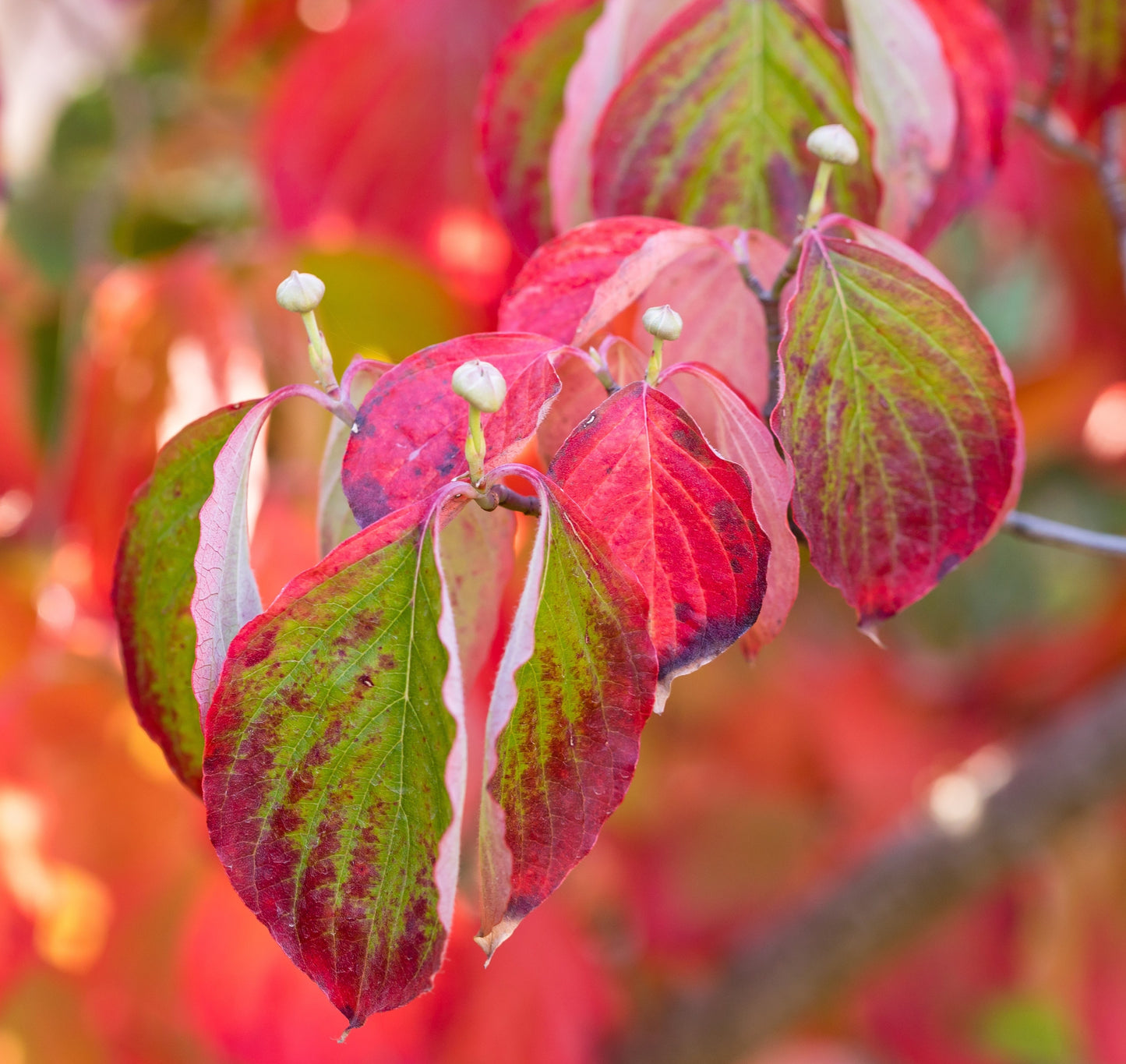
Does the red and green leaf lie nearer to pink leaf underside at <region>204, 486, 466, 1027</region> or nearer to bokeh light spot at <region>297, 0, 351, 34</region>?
pink leaf underside at <region>204, 486, 466, 1027</region>

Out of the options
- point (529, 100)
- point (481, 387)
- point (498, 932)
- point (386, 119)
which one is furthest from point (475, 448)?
point (386, 119)

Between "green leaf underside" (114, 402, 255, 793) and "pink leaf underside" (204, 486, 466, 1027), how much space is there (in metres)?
0.09

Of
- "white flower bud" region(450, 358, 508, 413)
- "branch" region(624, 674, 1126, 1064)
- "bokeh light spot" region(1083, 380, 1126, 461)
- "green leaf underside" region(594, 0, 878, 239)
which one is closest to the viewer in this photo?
"white flower bud" region(450, 358, 508, 413)

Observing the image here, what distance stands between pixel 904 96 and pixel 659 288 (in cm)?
14

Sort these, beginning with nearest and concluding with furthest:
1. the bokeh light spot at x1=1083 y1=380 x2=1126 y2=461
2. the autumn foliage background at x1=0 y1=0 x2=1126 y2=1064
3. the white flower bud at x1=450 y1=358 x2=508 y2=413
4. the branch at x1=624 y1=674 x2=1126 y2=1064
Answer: the white flower bud at x1=450 y1=358 x2=508 y2=413 → the autumn foliage background at x1=0 y1=0 x2=1126 y2=1064 → the branch at x1=624 y1=674 x2=1126 y2=1064 → the bokeh light spot at x1=1083 y1=380 x2=1126 y2=461

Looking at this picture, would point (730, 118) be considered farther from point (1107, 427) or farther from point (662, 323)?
point (1107, 427)

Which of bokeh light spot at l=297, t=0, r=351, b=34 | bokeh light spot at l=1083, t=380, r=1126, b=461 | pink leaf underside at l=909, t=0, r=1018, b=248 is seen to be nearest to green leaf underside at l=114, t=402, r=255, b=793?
pink leaf underside at l=909, t=0, r=1018, b=248

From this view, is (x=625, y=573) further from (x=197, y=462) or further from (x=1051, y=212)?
(x=1051, y=212)

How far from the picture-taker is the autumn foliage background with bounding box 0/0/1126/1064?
0.84 metres

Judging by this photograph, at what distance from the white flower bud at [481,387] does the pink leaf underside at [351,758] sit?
0.09 feet

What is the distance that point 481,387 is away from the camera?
29cm

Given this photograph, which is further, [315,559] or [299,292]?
[315,559]

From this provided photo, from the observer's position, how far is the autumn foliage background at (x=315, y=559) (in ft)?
2.77

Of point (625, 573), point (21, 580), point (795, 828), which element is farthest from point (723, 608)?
point (795, 828)
